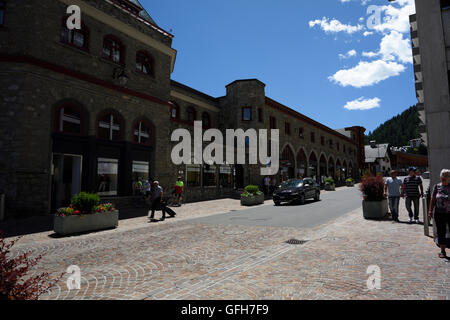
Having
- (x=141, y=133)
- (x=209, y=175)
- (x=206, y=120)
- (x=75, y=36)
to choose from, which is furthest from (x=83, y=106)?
(x=206, y=120)

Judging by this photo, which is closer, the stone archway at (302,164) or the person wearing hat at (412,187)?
the person wearing hat at (412,187)

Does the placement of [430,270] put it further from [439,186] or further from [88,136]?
[88,136]

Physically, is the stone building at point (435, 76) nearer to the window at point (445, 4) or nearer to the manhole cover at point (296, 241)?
the window at point (445, 4)

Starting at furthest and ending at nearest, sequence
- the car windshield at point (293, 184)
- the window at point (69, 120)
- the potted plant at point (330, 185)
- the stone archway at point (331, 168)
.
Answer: the stone archway at point (331, 168), the potted plant at point (330, 185), the car windshield at point (293, 184), the window at point (69, 120)

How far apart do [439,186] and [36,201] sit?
14.4 meters

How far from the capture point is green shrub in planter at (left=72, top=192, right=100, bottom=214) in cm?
932

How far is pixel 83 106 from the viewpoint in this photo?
13992 mm

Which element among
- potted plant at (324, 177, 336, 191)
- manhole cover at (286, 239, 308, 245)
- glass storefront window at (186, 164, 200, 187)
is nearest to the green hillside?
potted plant at (324, 177, 336, 191)

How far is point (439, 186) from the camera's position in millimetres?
5496

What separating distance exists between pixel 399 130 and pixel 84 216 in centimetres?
15035

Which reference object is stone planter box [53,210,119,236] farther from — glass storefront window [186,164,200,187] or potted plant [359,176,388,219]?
glass storefront window [186,164,200,187]

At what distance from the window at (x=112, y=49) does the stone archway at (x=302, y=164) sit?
2685 centimetres

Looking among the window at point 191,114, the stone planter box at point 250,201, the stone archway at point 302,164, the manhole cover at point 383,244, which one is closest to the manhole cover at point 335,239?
the manhole cover at point 383,244

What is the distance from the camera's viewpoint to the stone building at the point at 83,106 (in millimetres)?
11742
